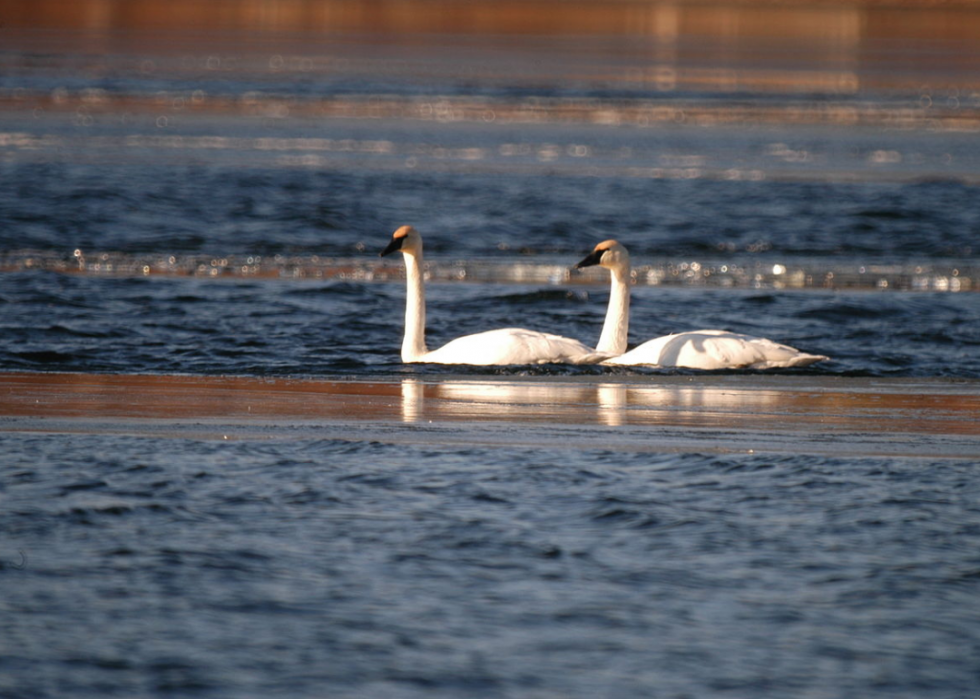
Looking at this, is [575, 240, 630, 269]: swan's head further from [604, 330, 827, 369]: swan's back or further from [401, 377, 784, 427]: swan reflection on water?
[401, 377, 784, 427]: swan reflection on water

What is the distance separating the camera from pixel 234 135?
2962 cm

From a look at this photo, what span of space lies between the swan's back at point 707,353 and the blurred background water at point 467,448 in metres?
0.52

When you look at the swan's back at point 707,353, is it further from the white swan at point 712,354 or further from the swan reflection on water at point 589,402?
the swan reflection on water at point 589,402

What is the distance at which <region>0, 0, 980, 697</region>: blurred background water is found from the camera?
536 cm

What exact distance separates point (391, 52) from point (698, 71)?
40.6 feet

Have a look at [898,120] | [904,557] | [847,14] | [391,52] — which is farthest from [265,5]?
[904,557]

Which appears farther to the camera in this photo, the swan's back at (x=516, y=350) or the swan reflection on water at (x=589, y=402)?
the swan's back at (x=516, y=350)

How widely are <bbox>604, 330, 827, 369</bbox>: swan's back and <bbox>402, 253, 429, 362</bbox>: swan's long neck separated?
119 cm

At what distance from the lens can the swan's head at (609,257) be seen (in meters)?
11.0

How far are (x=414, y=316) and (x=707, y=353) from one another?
6.08 feet

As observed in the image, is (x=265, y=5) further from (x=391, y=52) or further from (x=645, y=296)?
(x=645, y=296)

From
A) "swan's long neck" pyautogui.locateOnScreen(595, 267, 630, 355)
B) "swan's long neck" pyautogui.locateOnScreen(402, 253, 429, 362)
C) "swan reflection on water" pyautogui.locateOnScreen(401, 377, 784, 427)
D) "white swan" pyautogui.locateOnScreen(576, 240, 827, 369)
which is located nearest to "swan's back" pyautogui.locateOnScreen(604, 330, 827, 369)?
"white swan" pyautogui.locateOnScreen(576, 240, 827, 369)

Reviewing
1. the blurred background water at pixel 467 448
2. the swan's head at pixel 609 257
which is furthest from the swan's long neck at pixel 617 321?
the blurred background water at pixel 467 448

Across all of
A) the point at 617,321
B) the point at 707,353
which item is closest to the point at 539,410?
the point at 707,353
